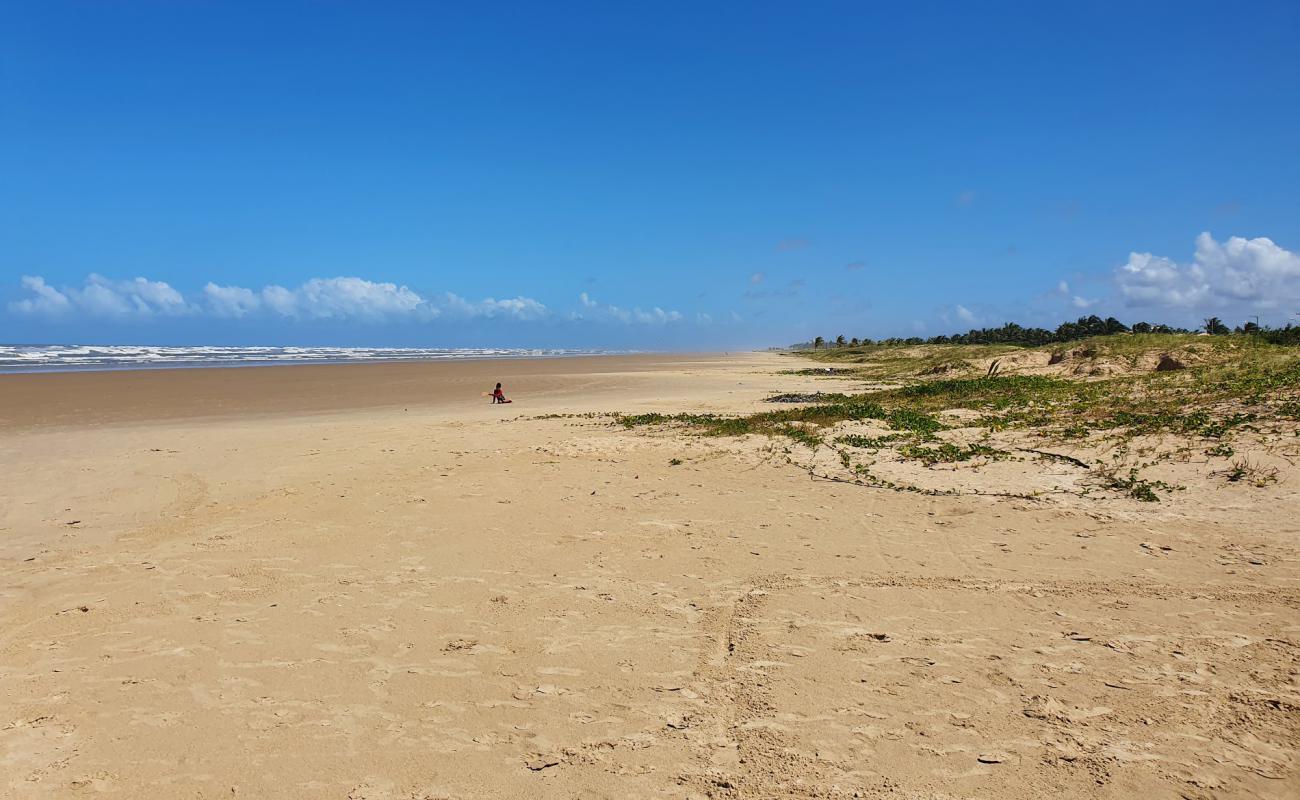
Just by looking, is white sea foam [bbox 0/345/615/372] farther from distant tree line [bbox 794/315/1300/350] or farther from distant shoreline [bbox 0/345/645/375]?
distant tree line [bbox 794/315/1300/350]

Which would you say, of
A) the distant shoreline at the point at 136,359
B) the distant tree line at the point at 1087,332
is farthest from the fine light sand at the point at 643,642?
the distant shoreline at the point at 136,359

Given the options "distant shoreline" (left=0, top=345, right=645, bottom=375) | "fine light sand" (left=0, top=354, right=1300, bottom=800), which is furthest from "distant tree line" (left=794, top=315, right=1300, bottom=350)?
"distant shoreline" (left=0, top=345, right=645, bottom=375)

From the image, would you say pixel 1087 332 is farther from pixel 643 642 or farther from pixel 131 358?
pixel 131 358

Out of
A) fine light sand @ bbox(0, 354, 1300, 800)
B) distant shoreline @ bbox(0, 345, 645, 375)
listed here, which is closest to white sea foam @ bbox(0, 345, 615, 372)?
distant shoreline @ bbox(0, 345, 645, 375)

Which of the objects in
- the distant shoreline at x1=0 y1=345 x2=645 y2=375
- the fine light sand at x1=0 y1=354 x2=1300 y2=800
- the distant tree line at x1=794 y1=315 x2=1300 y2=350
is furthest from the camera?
the distant shoreline at x1=0 y1=345 x2=645 y2=375

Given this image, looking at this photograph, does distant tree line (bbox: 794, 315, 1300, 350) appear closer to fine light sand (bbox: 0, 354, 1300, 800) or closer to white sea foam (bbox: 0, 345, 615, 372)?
fine light sand (bbox: 0, 354, 1300, 800)

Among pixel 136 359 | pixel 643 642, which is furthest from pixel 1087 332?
pixel 136 359

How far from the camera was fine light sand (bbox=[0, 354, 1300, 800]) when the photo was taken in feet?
11.6

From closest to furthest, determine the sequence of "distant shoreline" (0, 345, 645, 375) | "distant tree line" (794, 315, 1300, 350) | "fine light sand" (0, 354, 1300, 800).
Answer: "fine light sand" (0, 354, 1300, 800) → "distant tree line" (794, 315, 1300, 350) → "distant shoreline" (0, 345, 645, 375)

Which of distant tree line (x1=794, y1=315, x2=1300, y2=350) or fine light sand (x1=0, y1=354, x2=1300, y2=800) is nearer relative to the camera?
fine light sand (x1=0, y1=354, x2=1300, y2=800)

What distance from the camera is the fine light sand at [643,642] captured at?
3543mm

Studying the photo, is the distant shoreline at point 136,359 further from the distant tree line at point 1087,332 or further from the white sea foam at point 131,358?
the distant tree line at point 1087,332

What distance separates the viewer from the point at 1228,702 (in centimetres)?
397

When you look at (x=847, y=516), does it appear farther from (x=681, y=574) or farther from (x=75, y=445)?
(x=75, y=445)
